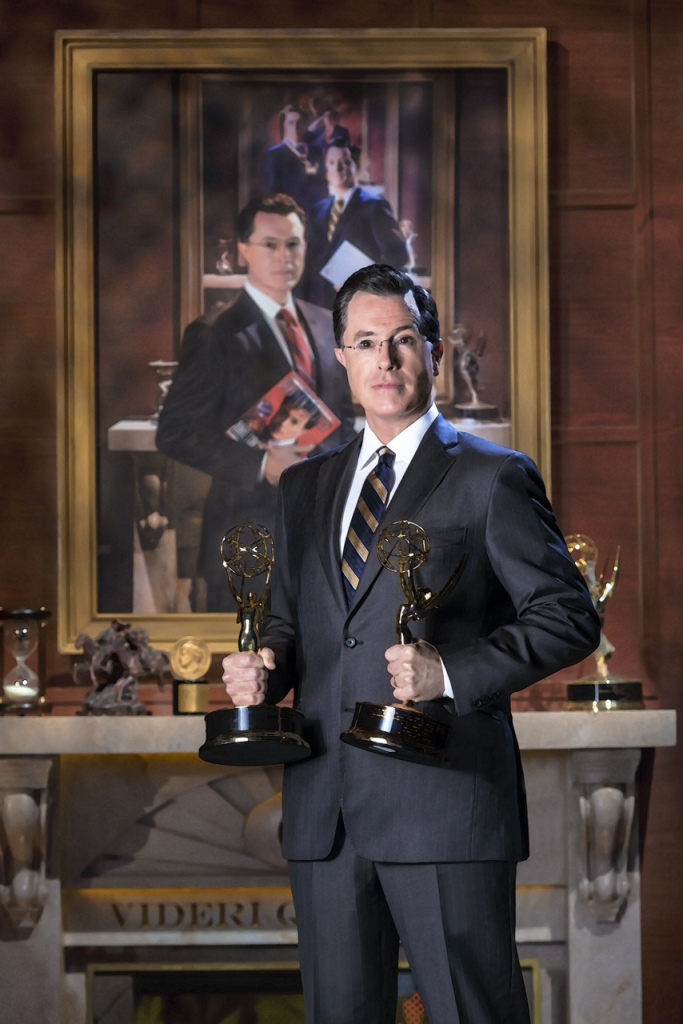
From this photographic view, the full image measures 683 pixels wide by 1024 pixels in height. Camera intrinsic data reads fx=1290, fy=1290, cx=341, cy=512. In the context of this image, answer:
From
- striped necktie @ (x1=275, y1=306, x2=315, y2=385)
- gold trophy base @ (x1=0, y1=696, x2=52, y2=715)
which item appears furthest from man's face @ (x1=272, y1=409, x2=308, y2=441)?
gold trophy base @ (x1=0, y1=696, x2=52, y2=715)

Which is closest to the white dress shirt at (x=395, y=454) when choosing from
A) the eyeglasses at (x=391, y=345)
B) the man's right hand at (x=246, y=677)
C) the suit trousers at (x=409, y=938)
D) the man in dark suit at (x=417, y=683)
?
the man in dark suit at (x=417, y=683)

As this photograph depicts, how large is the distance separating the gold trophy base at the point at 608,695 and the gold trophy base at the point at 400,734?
183cm

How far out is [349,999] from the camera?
2.01m

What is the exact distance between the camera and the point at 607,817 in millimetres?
3596

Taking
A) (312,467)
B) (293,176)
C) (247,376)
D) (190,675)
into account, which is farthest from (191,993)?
(293,176)

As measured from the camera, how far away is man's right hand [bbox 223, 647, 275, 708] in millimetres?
2057

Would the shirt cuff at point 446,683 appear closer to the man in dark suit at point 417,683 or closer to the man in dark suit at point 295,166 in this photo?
the man in dark suit at point 417,683

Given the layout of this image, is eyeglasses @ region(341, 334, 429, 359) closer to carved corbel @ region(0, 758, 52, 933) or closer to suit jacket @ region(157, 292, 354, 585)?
suit jacket @ region(157, 292, 354, 585)

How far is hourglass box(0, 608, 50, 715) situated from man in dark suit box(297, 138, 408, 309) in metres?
1.26

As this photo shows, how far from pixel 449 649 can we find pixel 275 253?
2147 millimetres

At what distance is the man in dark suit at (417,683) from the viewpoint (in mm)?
1972

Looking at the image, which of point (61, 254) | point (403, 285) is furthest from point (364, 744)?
point (61, 254)

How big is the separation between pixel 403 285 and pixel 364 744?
2.66 feet

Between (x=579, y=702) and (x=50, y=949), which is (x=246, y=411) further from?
(x=50, y=949)
